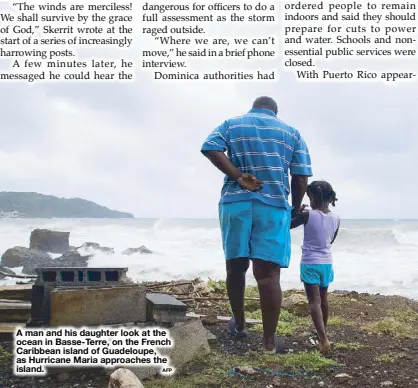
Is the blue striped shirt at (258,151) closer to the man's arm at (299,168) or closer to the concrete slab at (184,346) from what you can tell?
the man's arm at (299,168)

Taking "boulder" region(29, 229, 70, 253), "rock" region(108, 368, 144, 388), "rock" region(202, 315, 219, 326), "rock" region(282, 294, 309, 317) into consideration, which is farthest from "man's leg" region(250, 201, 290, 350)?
"boulder" region(29, 229, 70, 253)

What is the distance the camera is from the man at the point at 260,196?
3357 mm

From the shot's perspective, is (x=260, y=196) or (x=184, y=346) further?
(x=260, y=196)

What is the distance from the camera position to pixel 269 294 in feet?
11.0

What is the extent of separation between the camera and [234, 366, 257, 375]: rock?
2949 mm

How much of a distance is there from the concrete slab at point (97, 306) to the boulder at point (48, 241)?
2253cm

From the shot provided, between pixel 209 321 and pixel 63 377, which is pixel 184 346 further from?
pixel 209 321

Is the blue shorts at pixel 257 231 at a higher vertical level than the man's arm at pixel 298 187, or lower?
lower

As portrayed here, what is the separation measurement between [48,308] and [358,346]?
7.95 feet

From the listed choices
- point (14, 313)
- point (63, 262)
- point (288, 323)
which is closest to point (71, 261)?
point (63, 262)

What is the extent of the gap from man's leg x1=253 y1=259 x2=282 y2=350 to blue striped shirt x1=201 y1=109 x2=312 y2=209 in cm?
47

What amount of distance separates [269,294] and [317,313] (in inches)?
19.6

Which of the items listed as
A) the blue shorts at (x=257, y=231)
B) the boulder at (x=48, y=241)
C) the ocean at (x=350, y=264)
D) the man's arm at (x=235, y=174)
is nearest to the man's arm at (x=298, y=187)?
the blue shorts at (x=257, y=231)

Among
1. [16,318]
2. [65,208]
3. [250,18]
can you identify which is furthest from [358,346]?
[65,208]
